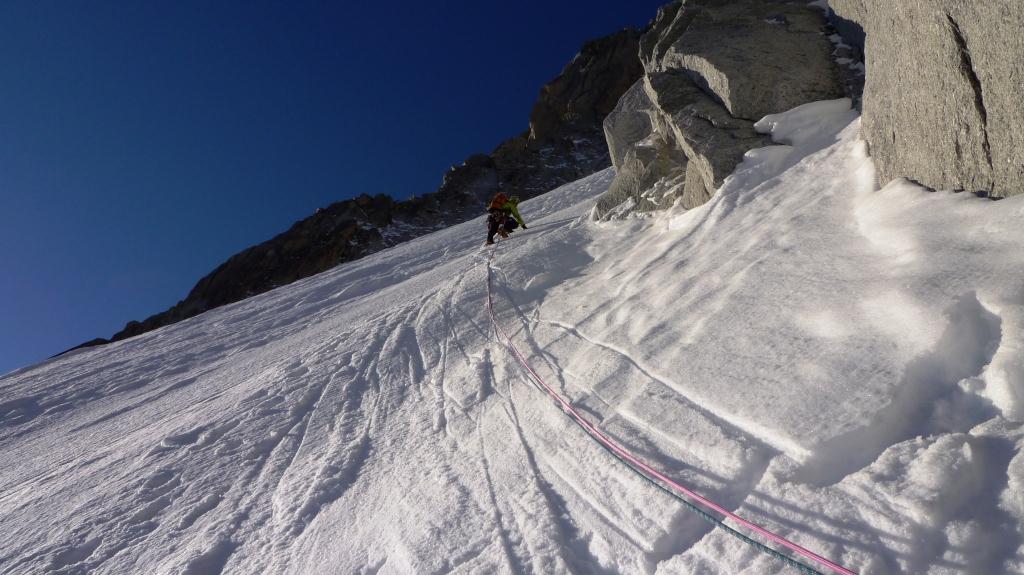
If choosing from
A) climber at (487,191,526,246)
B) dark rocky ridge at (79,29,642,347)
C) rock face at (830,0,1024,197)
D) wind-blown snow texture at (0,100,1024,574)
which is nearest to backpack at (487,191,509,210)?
climber at (487,191,526,246)

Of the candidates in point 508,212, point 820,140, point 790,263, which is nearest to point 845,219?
point 790,263

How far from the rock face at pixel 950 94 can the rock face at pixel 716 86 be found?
2128 mm

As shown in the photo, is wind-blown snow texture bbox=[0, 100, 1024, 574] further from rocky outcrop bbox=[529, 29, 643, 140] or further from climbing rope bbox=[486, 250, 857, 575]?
rocky outcrop bbox=[529, 29, 643, 140]

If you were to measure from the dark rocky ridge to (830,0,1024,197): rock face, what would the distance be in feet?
A: 145

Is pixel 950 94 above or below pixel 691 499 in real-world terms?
above

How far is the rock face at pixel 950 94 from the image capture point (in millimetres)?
3305

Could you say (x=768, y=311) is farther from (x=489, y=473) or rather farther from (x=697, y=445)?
(x=489, y=473)

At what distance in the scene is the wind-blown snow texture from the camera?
2.31m

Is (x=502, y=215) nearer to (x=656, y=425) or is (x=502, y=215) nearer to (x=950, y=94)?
(x=950, y=94)

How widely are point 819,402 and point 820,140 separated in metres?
4.85

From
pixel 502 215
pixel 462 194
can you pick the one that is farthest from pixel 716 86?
pixel 462 194

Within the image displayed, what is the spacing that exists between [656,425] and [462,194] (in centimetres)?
5728

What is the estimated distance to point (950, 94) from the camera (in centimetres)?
390

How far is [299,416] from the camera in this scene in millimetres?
5406
